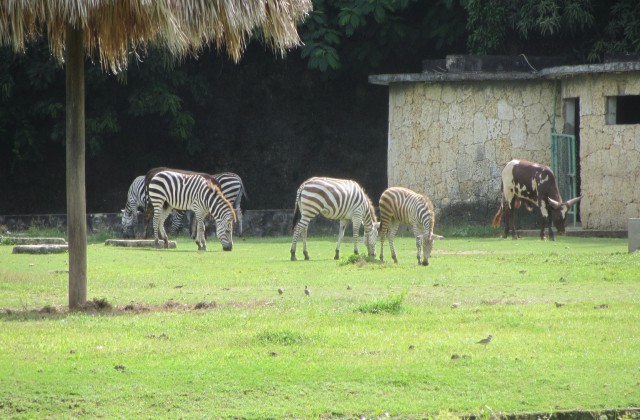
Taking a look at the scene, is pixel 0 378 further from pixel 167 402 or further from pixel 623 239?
pixel 623 239

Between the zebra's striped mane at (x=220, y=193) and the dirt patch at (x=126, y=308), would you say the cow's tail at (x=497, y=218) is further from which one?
the dirt patch at (x=126, y=308)

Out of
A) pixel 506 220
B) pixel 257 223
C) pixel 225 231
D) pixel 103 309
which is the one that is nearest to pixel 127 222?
pixel 257 223

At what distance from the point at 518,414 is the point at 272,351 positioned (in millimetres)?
2366

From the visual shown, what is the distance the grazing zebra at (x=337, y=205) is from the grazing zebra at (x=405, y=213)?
1.07ft

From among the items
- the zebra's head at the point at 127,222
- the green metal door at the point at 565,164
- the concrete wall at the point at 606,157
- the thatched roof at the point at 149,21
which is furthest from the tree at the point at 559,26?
the thatched roof at the point at 149,21

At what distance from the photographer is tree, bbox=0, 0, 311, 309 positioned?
34.2ft

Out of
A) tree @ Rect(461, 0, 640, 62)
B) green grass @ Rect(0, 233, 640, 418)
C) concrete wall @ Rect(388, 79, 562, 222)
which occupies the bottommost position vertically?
green grass @ Rect(0, 233, 640, 418)

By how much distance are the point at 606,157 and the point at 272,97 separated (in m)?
11.2

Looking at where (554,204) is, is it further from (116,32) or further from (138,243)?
(116,32)

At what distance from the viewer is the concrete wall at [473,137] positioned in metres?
24.9

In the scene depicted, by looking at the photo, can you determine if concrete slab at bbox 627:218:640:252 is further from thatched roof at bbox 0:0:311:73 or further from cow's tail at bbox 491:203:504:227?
thatched roof at bbox 0:0:311:73

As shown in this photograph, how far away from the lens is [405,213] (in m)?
17.8

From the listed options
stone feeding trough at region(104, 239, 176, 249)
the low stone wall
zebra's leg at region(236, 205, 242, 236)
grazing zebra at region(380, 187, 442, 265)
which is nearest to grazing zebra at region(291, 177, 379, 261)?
grazing zebra at region(380, 187, 442, 265)

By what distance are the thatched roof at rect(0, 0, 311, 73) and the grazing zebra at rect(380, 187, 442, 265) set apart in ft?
20.8
